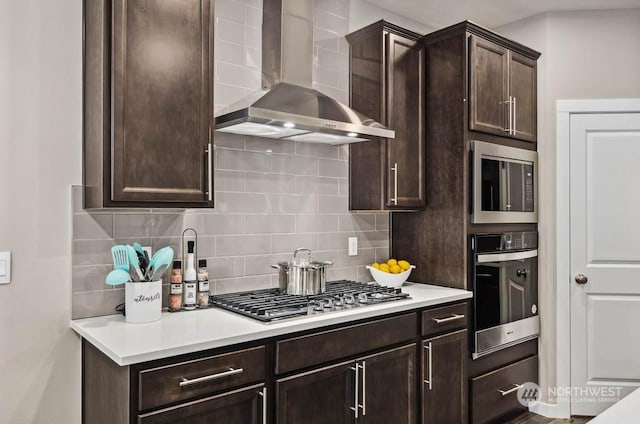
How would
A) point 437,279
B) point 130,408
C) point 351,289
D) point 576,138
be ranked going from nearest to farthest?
point 130,408
point 351,289
point 437,279
point 576,138

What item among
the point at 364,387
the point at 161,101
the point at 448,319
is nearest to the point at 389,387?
the point at 364,387

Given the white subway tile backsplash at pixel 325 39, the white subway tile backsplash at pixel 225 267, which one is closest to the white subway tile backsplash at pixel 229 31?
the white subway tile backsplash at pixel 325 39

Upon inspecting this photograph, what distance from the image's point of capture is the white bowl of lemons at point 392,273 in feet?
9.94

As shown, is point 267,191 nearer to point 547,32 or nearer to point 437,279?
point 437,279

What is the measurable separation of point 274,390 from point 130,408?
59cm

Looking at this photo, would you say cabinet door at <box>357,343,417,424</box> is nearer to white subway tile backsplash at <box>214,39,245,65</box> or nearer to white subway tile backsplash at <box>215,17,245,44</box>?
white subway tile backsplash at <box>214,39,245,65</box>

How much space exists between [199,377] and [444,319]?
59.7 inches

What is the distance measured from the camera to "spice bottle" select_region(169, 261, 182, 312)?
7.63 ft

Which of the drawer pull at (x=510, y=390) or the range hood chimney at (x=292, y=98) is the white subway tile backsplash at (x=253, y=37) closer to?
the range hood chimney at (x=292, y=98)

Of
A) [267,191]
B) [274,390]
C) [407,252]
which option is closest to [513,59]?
[407,252]

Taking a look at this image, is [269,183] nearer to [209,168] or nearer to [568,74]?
[209,168]

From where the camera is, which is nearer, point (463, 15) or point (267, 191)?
point (267, 191)

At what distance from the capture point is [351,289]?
281 cm

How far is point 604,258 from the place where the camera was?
11.3 feet
